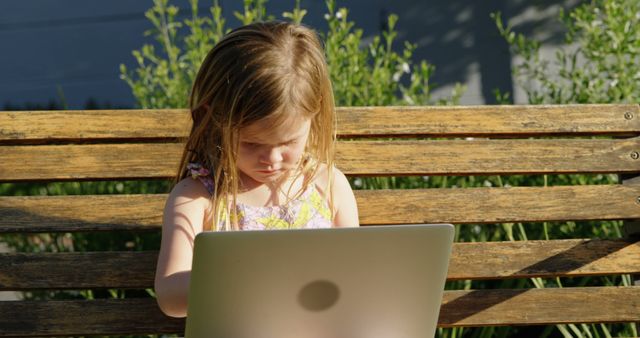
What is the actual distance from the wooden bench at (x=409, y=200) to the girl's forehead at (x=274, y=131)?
441 mm

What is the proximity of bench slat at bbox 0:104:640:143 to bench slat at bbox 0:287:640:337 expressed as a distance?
1.37ft

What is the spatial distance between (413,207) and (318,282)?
2.78 feet

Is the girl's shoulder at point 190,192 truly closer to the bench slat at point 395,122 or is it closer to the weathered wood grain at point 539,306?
the bench slat at point 395,122

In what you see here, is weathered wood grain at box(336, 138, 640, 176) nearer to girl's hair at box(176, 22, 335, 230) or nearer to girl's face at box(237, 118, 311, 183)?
girl's hair at box(176, 22, 335, 230)

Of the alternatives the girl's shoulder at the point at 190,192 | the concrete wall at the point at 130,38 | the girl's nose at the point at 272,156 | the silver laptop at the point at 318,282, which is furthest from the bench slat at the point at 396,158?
the concrete wall at the point at 130,38

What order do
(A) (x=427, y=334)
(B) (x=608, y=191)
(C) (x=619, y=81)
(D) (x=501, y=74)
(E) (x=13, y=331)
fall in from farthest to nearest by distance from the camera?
(D) (x=501, y=74)
(C) (x=619, y=81)
(B) (x=608, y=191)
(E) (x=13, y=331)
(A) (x=427, y=334)

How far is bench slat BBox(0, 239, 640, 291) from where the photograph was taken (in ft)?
7.69

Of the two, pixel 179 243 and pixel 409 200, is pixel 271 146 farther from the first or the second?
pixel 409 200

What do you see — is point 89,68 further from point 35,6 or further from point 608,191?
point 608,191

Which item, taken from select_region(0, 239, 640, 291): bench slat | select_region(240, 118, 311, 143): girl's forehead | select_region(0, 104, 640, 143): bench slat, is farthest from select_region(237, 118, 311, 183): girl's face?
select_region(0, 239, 640, 291): bench slat

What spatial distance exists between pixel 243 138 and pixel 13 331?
0.81 meters

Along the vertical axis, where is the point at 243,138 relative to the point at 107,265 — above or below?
above

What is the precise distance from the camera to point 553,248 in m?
2.47

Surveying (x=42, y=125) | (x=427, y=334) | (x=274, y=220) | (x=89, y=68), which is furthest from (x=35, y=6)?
(x=427, y=334)
